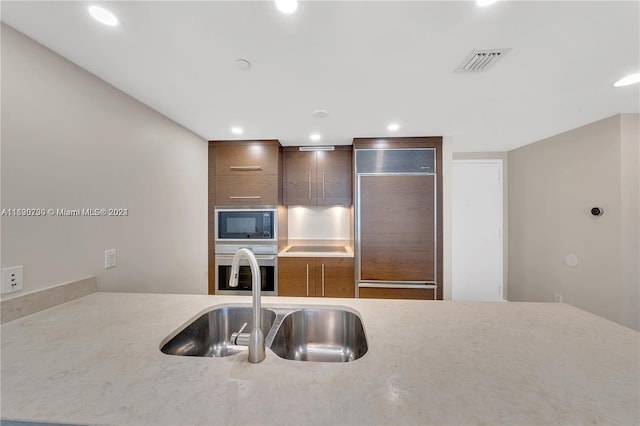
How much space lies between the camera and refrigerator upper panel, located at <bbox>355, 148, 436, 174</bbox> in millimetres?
2664

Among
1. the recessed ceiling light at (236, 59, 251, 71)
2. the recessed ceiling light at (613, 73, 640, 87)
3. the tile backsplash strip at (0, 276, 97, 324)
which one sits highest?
the recessed ceiling light at (613, 73, 640, 87)

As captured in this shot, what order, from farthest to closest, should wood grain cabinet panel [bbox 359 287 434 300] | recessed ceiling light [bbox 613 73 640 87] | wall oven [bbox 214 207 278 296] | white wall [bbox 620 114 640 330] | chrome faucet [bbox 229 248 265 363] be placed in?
wall oven [bbox 214 207 278 296]
wood grain cabinet panel [bbox 359 287 434 300]
white wall [bbox 620 114 640 330]
recessed ceiling light [bbox 613 73 640 87]
chrome faucet [bbox 229 248 265 363]

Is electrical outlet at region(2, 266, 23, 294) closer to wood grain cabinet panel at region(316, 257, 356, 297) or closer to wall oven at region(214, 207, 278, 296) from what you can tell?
wall oven at region(214, 207, 278, 296)

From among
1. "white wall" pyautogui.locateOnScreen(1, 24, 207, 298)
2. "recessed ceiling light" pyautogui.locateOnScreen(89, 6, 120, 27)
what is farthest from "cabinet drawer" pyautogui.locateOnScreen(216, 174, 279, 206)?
"recessed ceiling light" pyautogui.locateOnScreen(89, 6, 120, 27)

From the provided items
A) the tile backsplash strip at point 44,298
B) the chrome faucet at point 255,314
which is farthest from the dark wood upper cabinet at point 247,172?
the chrome faucet at point 255,314

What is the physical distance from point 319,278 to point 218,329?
1587 millimetres

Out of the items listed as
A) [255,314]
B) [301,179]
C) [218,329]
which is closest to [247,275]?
[301,179]

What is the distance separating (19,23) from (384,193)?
272 cm

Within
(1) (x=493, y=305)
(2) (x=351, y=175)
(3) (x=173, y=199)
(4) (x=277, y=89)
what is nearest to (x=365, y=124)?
(2) (x=351, y=175)

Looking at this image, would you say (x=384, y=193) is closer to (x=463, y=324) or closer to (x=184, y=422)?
(x=463, y=324)

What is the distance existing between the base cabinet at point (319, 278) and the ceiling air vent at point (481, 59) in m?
1.97

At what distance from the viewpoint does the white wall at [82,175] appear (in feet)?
3.66

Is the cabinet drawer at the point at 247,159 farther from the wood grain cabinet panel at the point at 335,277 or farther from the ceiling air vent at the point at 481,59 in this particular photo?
the ceiling air vent at the point at 481,59

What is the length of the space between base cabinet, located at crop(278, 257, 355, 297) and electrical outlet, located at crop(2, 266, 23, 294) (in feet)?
6.31
